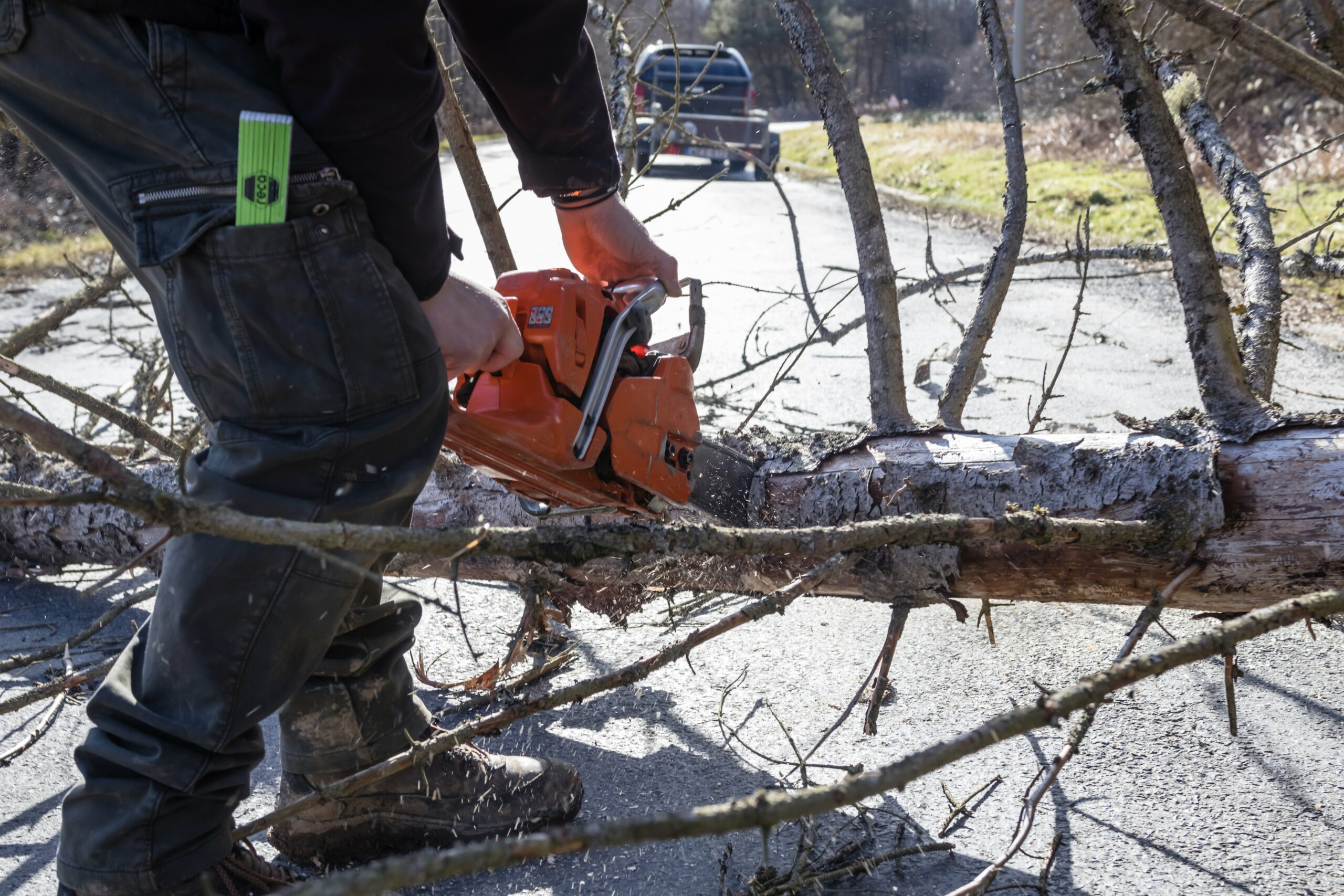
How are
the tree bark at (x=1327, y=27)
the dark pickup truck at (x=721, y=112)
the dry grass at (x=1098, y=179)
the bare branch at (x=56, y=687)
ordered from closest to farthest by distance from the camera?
the bare branch at (x=56, y=687), the tree bark at (x=1327, y=27), the dry grass at (x=1098, y=179), the dark pickup truck at (x=721, y=112)

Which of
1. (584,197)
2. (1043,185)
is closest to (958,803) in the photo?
(584,197)

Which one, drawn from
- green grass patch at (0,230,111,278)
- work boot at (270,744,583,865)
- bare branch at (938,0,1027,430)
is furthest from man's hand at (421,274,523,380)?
green grass patch at (0,230,111,278)

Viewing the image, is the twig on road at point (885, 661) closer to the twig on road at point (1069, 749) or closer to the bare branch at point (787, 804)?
the twig on road at point (1069, 749)

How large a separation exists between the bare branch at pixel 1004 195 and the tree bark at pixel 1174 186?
1.55ft

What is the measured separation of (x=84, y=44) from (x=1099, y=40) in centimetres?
167

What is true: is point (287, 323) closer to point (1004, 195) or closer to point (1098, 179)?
point (1004, 195)

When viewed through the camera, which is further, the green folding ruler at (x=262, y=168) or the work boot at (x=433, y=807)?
the work boot at (x=433, y=807)

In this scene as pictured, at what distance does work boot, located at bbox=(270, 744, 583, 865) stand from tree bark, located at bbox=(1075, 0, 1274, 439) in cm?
141

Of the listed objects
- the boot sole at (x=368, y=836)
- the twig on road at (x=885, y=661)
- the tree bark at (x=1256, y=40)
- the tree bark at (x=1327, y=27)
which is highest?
the tree bark at (x=1327, y=27)

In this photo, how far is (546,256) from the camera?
7602mm

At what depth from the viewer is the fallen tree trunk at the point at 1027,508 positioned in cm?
157

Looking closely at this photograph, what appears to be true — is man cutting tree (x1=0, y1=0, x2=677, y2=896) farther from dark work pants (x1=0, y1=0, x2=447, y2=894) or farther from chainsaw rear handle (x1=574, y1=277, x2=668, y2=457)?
chainsaw rear handle (x1=574, y1=277, x2=668, y2=457)

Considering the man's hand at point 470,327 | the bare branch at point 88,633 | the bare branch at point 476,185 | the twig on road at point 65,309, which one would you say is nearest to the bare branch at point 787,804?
the man's hand at point 470,327

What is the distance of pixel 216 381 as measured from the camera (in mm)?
1281
